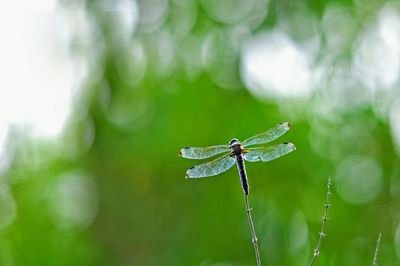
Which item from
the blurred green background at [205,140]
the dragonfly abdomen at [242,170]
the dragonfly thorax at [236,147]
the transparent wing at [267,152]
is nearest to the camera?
the dragonfly abdomen at [242,170]

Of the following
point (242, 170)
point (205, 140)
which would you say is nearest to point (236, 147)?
point (242, 170)

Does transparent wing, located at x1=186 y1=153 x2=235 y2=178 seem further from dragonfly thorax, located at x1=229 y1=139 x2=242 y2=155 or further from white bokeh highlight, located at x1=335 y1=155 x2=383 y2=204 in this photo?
white bokeh highlight, located at x1=335 y1=155 x2=383 y2=204

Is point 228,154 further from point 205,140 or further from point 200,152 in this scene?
point 205,140

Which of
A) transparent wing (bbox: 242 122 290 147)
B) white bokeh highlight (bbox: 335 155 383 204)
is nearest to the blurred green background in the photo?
white bokeh highlight (bbox: 335 155 383 204)

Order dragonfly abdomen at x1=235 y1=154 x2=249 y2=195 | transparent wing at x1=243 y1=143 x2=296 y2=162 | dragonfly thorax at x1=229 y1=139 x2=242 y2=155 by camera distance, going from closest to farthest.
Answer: dragonfly abdomen at x1=235 y1=154 x2=249 y2=195 → dragonfly thorax at x1=229 y1=139 x2=242 y2=155 → transparent wing at x1=243 y1=143 x2=296 y2=162

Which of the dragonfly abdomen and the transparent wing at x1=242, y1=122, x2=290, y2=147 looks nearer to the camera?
the dragonfly abdomen

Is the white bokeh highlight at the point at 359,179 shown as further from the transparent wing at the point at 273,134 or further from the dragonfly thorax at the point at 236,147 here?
the dragonfly thorax at the point at 236,147

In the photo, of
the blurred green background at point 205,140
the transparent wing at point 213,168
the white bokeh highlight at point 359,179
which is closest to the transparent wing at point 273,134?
the transparent wing at point 213,168
